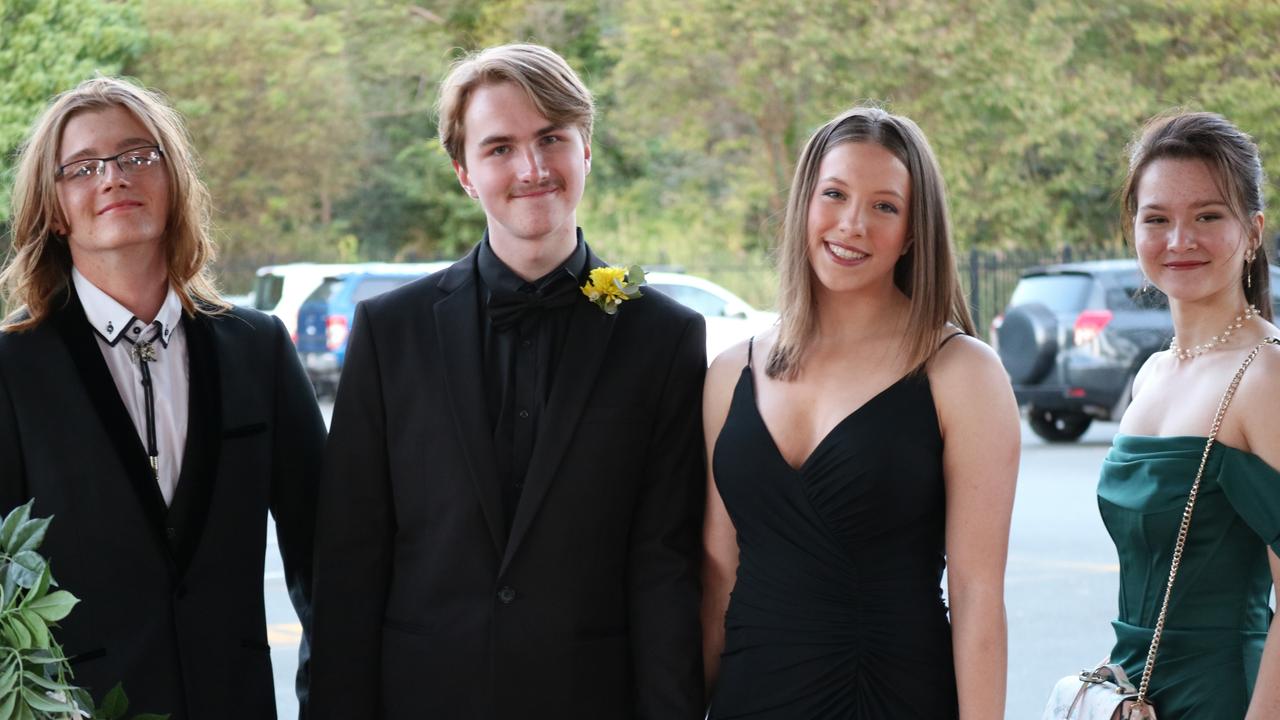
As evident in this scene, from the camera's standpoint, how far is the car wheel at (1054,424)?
14.4m

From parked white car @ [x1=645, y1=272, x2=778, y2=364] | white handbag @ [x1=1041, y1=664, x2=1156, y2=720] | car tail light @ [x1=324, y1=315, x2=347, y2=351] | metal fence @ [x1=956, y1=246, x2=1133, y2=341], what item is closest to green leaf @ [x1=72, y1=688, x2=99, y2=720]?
white handbag @ [x1=1041, y1=664, x2=1156, y2=720]

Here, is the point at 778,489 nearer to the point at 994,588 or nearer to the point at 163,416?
the point at 994,588

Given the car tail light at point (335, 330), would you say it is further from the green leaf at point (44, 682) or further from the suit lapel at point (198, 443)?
the green leaf at point (44, 682)

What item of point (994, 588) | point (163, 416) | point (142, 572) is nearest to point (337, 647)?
point (142, 572)

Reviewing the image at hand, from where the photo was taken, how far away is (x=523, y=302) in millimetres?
3193

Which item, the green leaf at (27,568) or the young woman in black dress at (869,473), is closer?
the green leaf at (27,568)

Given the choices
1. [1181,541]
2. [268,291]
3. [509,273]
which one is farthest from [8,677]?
[268,291]

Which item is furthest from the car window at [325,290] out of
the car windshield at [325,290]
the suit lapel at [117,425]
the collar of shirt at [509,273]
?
the collar of shirt at [509,273]

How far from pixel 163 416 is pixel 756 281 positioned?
22.7 meters

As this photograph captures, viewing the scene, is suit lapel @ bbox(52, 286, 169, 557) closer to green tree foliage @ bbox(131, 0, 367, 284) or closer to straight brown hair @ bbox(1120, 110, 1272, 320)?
straight brown hair @ bbox(1120, 110, 1272, 320)

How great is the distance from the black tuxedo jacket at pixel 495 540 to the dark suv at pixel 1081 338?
10824 mm

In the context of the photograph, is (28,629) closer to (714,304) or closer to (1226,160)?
(1226,160)

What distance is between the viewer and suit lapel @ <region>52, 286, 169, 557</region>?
321cm

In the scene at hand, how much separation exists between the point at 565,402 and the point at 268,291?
679 inches
